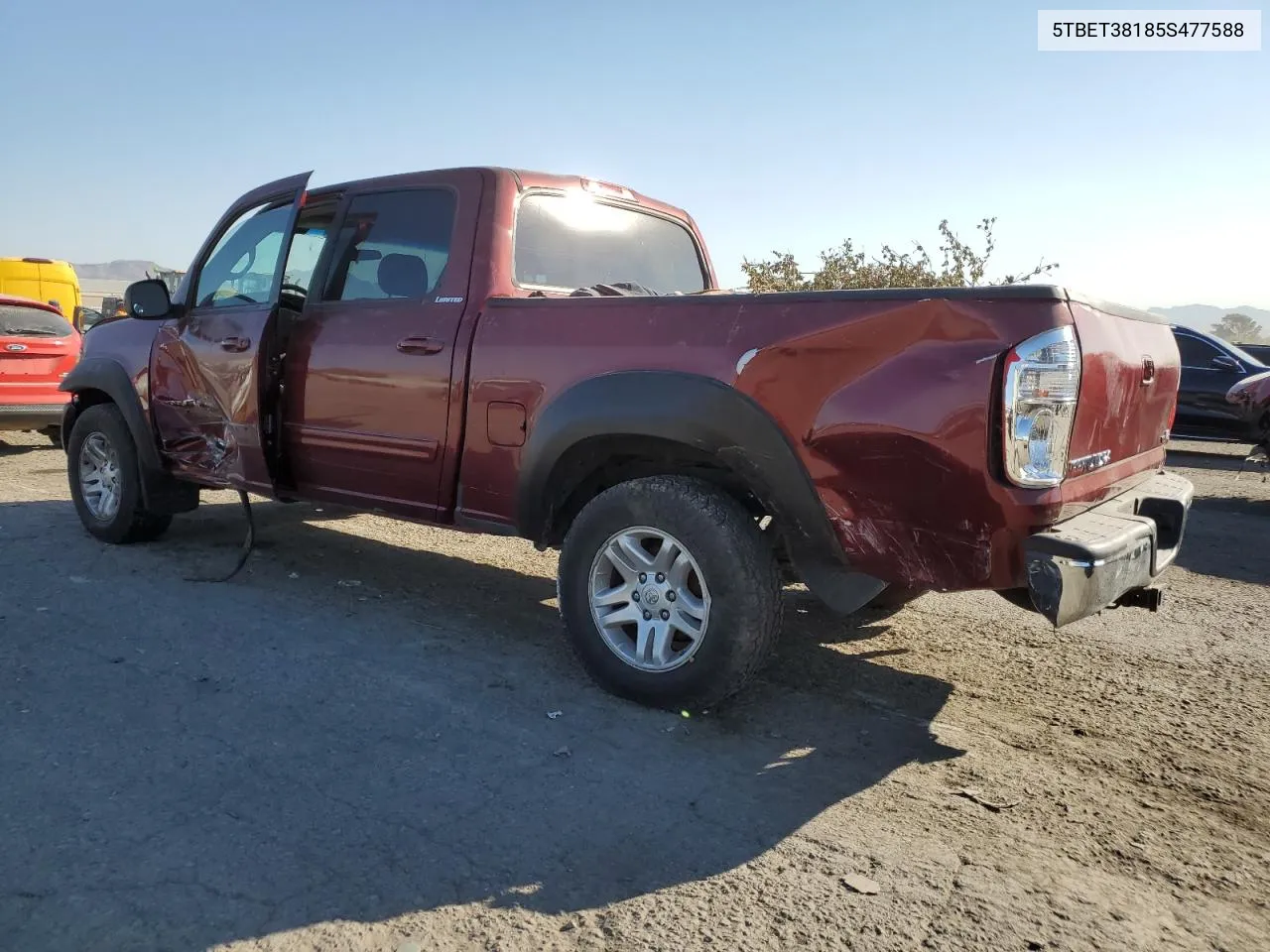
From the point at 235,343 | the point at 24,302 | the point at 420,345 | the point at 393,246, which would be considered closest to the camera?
the point at 420,345

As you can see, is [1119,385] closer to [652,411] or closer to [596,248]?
[652,411]

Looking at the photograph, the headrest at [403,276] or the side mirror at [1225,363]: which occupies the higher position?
the headrest at [403,276]

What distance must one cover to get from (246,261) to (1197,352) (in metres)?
10.9

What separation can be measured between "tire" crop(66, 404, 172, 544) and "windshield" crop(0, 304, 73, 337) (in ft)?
15.1

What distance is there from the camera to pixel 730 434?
312 cm

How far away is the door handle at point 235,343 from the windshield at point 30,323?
6183 mm

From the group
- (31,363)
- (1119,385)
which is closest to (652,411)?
(1119,385)

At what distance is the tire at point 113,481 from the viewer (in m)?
5.60

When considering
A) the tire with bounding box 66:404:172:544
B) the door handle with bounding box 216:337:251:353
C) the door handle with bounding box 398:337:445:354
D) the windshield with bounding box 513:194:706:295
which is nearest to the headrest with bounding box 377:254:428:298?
the door handle with bounding box 398:337:445:354

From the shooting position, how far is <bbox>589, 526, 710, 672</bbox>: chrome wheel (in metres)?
3.31

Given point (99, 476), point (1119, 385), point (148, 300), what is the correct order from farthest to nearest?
point (99, 476) < point (148, 300) < point (1119, 385)

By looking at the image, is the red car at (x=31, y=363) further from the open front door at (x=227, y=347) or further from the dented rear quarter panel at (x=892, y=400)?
the dented rear quarter panel at (x=892, y=400)

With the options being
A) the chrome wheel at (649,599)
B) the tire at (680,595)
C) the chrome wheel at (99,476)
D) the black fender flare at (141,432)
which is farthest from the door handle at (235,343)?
the chrome wheel at (649,599)

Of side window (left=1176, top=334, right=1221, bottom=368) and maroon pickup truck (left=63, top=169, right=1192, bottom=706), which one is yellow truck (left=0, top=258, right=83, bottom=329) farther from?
side window (left=1176, top=334, right=1221, bottom=368)
